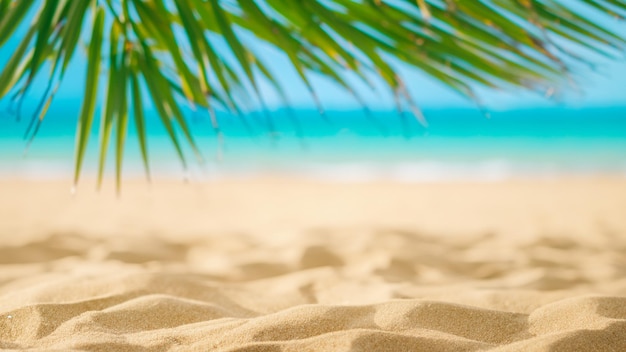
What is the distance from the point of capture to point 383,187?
4.60 metres

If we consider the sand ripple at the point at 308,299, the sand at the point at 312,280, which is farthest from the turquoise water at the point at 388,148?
the sand ripple at the point at 308,299

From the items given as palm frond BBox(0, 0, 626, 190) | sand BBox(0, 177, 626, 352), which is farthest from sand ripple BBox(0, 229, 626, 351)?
palm frond BBox(0, 0, 626, 190)

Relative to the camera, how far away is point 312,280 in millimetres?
1307

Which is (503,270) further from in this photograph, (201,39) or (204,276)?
(201,39)

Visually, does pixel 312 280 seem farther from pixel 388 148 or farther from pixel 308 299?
pixel 388 148

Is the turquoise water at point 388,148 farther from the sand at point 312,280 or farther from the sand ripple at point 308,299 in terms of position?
the sand ripple at point 308,299

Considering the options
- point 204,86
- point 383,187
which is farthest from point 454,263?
point 383,187

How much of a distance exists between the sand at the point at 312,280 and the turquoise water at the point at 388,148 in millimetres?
3806

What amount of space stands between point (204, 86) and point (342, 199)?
10.4ft

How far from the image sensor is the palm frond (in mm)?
770

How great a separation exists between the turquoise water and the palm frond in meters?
5.49

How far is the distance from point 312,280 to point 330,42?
0.63 meters

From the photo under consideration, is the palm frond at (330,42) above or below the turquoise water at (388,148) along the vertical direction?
below

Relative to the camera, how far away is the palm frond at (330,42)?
30.3 inches
